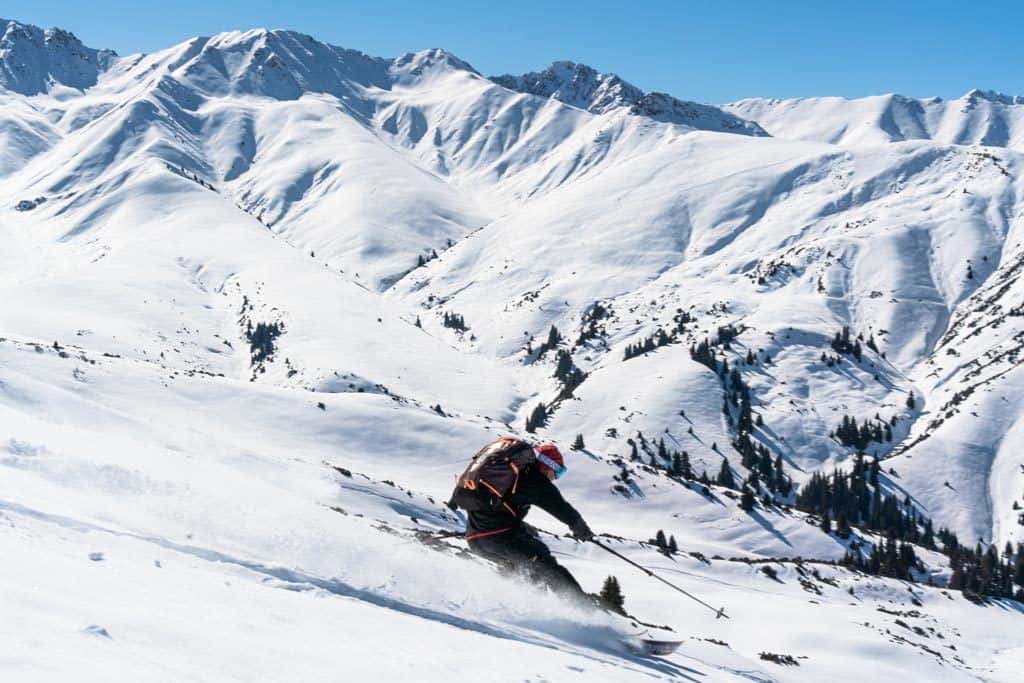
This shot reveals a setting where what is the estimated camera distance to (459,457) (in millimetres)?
85625

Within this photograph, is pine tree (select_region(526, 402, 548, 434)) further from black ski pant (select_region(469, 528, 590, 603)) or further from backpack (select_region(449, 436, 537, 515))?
backpack (select_region(449, 436, 537, 515))

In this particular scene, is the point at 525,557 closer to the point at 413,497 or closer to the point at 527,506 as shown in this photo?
the point at 527,506

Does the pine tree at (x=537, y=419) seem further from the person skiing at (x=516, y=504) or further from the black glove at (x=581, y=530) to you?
the black glove at (x=581, y=530)

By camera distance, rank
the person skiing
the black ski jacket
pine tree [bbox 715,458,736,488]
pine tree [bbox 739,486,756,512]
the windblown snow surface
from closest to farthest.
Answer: the windblown snow surface < the black ski jacket < the person skiing < pine tree [bbox 739,486,756,512] < pine tree [bbox 715,458,736,488]

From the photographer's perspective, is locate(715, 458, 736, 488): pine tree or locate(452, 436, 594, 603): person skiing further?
locate(715, 458, 736, 488): pine tree

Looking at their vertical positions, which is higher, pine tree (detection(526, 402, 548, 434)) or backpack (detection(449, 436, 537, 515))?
pine tree (detection(526, 402, 548, 434))

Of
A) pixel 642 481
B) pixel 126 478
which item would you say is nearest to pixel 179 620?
pixel 126 478

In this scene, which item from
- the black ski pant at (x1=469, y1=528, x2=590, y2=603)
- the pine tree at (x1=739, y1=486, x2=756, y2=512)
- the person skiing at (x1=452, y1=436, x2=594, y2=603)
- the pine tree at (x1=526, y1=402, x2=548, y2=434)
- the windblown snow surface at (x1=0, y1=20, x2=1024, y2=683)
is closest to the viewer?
the windblown snow surface at (x1=0, y1=20, x2=1024, y2=683)

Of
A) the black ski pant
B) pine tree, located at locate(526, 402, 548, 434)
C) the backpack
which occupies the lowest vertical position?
the black ski pant

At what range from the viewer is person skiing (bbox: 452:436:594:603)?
1244 centimetres

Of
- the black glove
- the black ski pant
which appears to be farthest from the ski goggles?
the black ski pant

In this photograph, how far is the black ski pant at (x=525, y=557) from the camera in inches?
505

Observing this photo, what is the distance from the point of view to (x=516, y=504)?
496 inches

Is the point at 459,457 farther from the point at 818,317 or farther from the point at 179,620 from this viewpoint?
the point at 818,317
